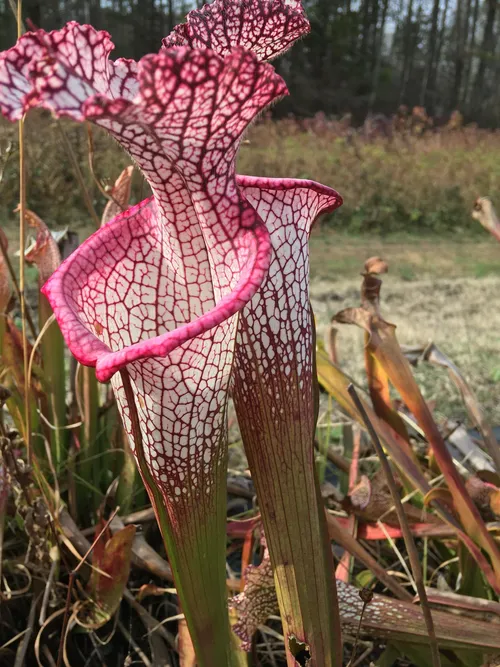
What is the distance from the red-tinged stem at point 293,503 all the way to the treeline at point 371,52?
33.6 feet

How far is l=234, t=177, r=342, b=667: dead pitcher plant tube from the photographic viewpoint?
44cm

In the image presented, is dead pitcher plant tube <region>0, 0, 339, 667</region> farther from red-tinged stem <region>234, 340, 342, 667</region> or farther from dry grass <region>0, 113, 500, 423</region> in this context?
dry grass <region>0, 113, 500, 423</region>

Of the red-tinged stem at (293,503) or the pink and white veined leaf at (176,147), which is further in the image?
the red-tinged stem at (293,503)

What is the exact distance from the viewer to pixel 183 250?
0.46 meters

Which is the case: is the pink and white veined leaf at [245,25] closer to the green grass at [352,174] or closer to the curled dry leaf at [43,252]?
the curled dry leaf at [43,252]

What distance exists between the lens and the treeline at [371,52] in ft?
35.5

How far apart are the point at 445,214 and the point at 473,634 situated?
4.60 m

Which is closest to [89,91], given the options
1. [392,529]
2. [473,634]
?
[473,634]

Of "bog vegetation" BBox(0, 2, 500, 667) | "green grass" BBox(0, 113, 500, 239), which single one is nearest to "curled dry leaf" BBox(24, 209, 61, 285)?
"bog vegetation" BBox(0, 2, 500, 667)

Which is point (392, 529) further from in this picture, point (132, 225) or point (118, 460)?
point (132, 225)

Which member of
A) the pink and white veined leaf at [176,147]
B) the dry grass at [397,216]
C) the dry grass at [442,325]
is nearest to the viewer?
the pink and white veined leaf at [176,147]

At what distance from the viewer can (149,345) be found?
35 cm

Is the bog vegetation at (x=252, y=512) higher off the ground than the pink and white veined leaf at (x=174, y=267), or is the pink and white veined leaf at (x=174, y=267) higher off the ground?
the pink and white veined leaf at (x=174, y=267)

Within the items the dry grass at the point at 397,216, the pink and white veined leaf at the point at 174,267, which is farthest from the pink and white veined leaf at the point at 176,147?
the dry grass at the point at 397,216
